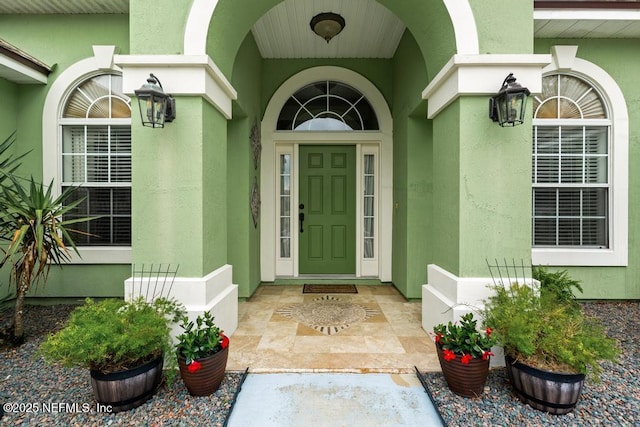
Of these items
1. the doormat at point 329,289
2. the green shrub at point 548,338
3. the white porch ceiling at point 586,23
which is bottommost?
the doormat at point 329,289

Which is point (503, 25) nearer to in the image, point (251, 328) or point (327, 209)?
point (327, 209)

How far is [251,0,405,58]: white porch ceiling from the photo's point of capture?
3426 millimetres

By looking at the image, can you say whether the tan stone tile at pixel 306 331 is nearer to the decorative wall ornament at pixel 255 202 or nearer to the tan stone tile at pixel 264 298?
the tan stone tile at pixel 264 298

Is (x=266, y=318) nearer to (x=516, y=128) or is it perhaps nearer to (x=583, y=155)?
(x=516, y=128)

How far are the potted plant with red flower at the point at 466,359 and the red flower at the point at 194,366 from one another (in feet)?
5.08

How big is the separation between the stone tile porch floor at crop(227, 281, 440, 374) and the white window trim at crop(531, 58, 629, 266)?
1.96 m

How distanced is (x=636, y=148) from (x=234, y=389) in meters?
5.06

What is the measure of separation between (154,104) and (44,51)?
2692 mm

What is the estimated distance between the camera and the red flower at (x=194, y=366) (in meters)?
1.87

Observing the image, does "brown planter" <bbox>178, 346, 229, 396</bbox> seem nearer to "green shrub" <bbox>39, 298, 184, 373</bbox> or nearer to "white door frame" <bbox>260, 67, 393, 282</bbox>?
"green shrub" <bbox>39, 298, 184, 373</bbox>

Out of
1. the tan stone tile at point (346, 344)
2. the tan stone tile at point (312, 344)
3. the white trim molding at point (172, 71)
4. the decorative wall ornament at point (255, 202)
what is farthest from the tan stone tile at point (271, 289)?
the white trim molding at point (172, 71)

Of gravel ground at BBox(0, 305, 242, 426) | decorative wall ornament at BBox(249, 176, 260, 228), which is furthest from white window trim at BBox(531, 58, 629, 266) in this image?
gravel ground at BBox(0, 305, 242, 426)

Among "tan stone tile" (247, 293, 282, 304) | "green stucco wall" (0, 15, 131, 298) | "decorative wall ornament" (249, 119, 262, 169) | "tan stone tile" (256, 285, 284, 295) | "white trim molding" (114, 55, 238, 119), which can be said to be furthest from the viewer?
"tan stone tile" (256, 285, 284, 295)

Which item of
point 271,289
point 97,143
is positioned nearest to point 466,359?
point 271,289
